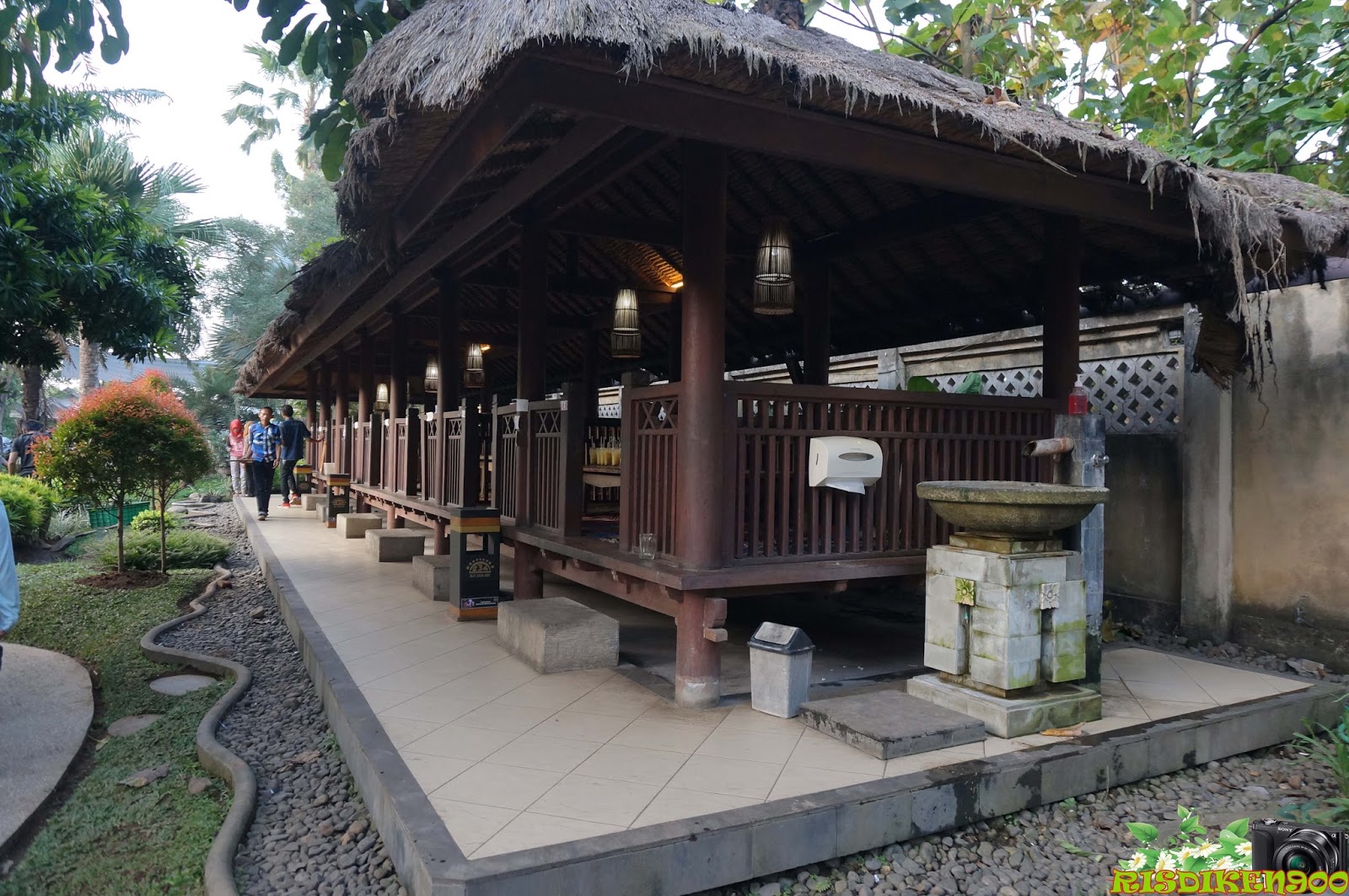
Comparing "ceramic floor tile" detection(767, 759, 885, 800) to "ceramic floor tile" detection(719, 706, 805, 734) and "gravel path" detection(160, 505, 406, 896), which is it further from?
"gravel path" detection(160, 505, 406, 896)

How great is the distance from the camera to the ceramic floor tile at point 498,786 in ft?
10.4

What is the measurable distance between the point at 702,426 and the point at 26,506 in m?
10.8

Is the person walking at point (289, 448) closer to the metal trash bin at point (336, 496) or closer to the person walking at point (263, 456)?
the person walking at point (263, 456)

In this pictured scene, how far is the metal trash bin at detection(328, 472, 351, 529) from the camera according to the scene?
1267 cm

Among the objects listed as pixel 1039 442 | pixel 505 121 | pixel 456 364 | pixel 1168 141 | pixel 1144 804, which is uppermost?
pixel 1168 141

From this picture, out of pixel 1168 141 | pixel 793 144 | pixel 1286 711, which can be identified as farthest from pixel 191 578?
pixel 1168 141

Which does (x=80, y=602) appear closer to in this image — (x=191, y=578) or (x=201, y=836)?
(x=191, y=578)

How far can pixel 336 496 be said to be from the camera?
12797 millimetres

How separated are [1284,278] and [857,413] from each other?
2836mm

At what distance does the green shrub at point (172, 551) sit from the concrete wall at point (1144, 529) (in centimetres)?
Answer: 956

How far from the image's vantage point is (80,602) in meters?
7.91

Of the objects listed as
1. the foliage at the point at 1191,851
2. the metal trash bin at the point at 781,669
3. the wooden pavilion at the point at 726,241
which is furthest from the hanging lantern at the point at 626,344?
the foliage at the point at 1191,851

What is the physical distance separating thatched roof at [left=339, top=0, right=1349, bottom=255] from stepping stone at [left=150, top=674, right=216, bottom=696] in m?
3.20

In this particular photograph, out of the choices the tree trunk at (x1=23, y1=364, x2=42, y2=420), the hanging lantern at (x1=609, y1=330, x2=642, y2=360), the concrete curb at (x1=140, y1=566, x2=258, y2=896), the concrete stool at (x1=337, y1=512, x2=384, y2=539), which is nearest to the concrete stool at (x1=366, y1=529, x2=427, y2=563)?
the concrete stool at (x1=337, y1=512, x2=384, y2=539)
